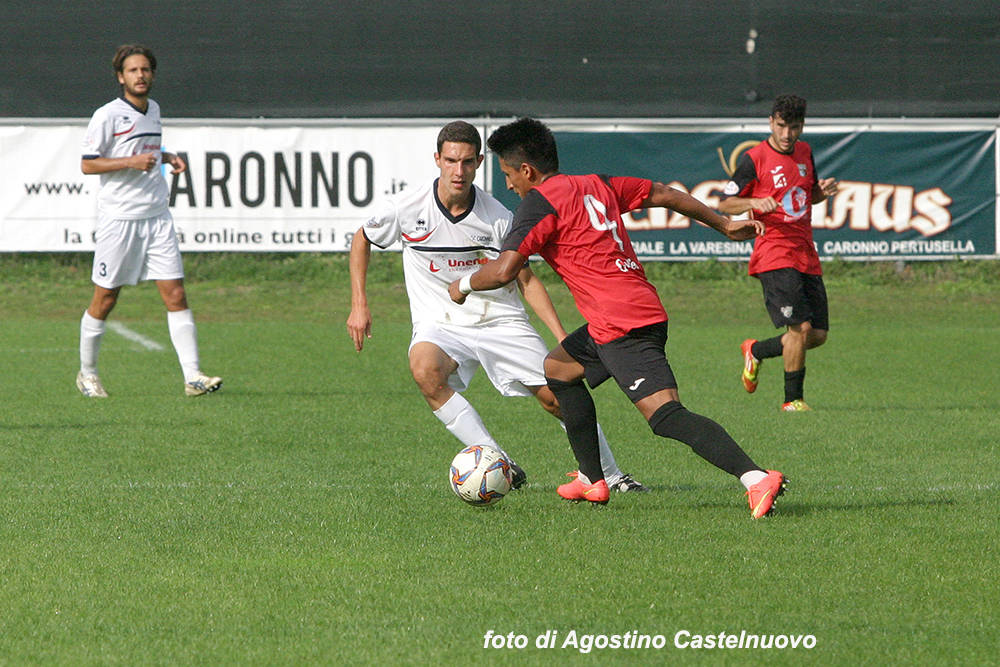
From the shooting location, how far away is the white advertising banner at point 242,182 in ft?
60.1

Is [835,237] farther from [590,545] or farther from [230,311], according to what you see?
[590,545]

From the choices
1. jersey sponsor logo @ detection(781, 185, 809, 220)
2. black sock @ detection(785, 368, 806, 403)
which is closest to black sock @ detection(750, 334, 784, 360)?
black sock @ detection(785, 368, 806, 403)

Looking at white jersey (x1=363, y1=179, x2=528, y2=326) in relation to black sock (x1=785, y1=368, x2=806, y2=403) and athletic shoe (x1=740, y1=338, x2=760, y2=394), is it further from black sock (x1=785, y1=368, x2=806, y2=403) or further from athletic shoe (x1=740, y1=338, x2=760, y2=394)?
athletic shoe (x1=740, y1=338, x2=760, y2=394)

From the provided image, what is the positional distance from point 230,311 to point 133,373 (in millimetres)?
5960

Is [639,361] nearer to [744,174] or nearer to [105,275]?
[744,174]

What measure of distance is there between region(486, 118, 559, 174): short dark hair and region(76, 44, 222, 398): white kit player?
469cm

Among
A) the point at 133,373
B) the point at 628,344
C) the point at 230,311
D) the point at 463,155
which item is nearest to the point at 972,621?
the point at 628,344

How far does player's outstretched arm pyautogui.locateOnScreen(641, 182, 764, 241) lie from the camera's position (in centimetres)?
630

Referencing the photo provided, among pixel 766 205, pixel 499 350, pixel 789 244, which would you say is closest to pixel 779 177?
pixel 789 244

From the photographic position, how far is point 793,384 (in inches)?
397

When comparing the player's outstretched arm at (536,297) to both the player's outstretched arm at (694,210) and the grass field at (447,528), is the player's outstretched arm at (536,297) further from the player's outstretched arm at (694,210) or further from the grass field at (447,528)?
the grass field at (447,528)

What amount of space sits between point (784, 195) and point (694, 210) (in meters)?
3.86

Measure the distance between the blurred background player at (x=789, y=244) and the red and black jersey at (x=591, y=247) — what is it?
12.5ft

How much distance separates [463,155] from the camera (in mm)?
6750
